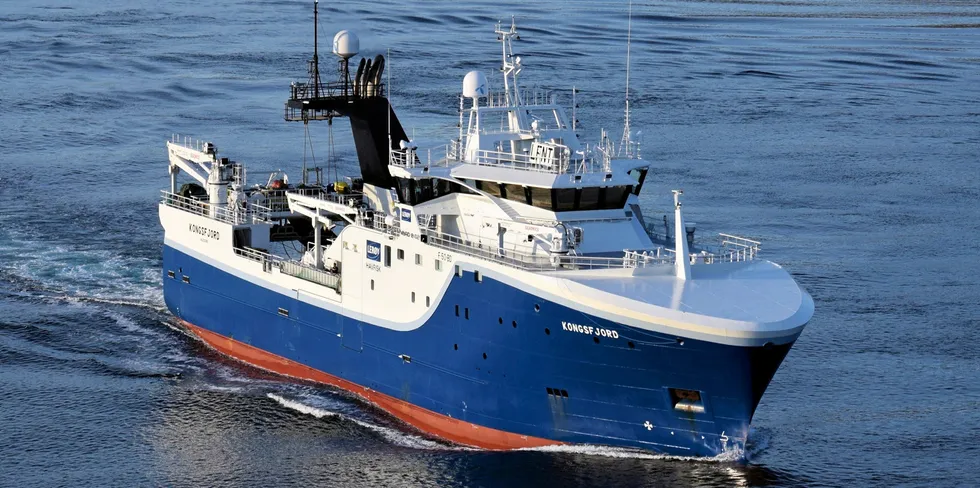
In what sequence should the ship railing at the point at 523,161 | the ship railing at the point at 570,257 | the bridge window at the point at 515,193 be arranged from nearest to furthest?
the ship railing at the point at 570,257 → the ship railing at the point at 523,161 → the bridge window at the point at 515,193

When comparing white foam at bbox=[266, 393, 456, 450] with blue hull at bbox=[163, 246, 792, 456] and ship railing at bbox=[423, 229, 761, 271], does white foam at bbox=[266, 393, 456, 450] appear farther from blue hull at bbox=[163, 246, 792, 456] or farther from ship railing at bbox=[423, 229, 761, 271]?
ship railing at bbox=[423, 229, 761, 271]

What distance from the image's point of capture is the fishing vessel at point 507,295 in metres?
33.6

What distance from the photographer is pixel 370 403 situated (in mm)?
40906

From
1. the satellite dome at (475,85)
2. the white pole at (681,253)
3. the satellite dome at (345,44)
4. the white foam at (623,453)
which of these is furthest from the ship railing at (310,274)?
the white pole at (681,253)

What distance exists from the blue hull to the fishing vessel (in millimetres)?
46

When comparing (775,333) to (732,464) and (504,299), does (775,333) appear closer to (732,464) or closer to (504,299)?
(732,464)

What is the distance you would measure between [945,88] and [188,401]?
60704 millimetres

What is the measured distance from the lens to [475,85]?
38938mm

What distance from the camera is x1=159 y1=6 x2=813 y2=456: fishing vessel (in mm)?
33625

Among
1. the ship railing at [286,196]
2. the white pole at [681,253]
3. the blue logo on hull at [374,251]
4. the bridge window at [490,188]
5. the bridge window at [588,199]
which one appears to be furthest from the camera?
the ship railing at [286,196]

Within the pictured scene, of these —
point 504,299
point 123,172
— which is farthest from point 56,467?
point 123,172

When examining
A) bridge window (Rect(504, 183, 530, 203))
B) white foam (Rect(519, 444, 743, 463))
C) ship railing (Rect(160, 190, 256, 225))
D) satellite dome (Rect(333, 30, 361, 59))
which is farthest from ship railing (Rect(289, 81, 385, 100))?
white foam (Rect(519, 444, 743, 463))

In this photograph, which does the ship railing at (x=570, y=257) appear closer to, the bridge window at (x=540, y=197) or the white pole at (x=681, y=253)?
the white pole at (x=681, y=253)

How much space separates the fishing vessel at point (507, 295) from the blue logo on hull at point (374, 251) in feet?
0.20
